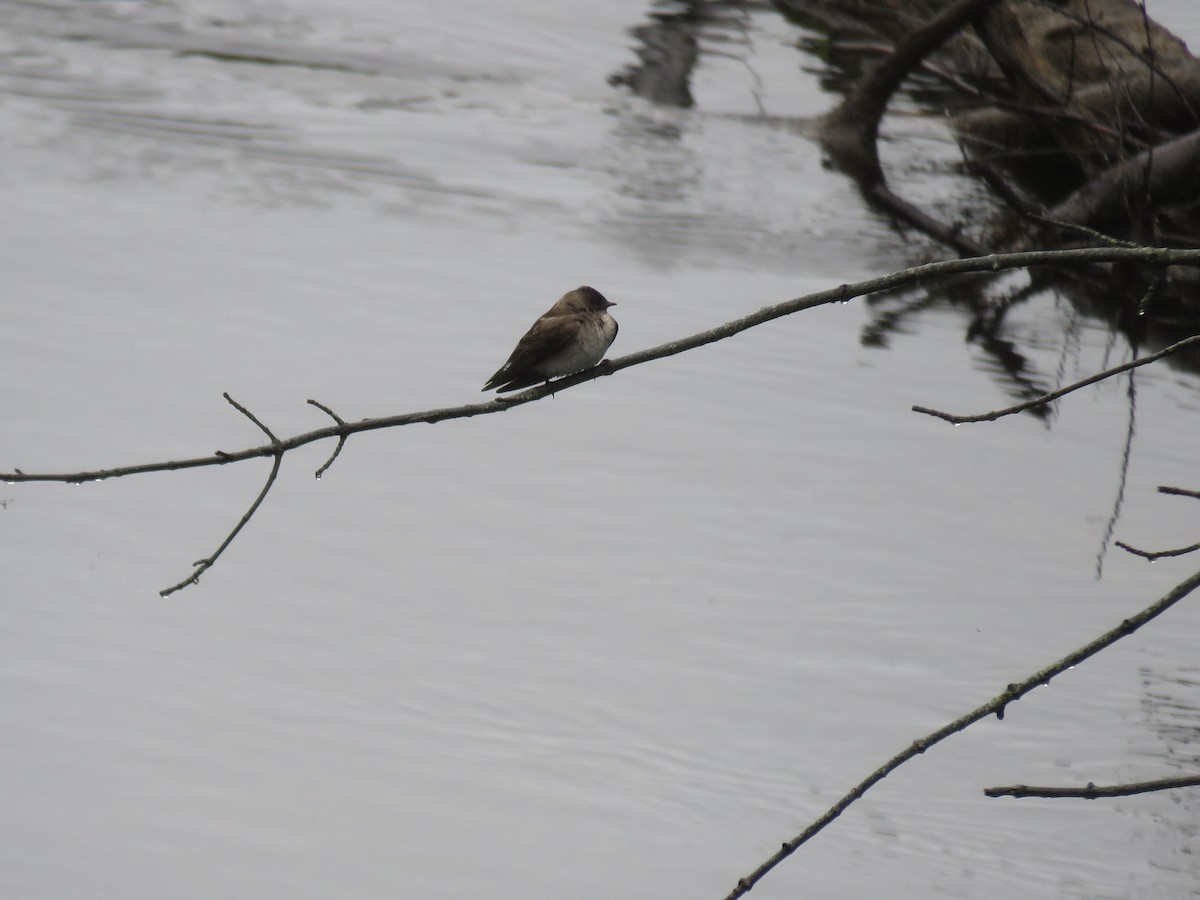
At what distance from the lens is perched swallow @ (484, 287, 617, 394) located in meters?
4.28

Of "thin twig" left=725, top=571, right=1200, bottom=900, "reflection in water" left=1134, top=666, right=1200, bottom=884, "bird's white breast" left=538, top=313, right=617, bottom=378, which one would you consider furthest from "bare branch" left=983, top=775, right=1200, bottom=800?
"reflection in water" left=1134, top=666, right=1200, bottom=884

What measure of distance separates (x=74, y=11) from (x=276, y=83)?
300 centimetres

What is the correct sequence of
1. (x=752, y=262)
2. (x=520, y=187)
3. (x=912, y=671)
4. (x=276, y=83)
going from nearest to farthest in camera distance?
(x=912, y=671) → (x=752, y=262) → (x=520, y=187) → (x=276, y=83)

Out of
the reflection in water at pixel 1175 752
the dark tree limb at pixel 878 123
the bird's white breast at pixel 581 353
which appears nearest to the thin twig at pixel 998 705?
the bird's white breast at pixel 581 353

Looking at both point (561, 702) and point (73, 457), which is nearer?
point (561, 702)

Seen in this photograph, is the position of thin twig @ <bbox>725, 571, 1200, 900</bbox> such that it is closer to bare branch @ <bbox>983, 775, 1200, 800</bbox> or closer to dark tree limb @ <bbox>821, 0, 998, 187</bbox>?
bare branch @ <bbox>983, 775, 1200, 800</bbox>

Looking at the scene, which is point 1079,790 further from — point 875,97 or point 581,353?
point 875,97

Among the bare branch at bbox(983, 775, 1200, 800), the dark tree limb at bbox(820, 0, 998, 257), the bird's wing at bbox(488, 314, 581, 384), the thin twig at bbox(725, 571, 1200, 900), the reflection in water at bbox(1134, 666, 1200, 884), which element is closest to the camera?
the bare branch at bbox(983, 775, 1200, 800)

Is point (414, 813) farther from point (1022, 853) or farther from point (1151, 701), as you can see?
point (1151, 701)

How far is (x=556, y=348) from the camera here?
169 inches

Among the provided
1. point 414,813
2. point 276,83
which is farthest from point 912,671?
point 276,83

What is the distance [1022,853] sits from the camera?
541cm

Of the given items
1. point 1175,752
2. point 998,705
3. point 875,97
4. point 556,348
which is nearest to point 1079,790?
point 998,705

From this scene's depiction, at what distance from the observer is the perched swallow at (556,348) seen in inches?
169
